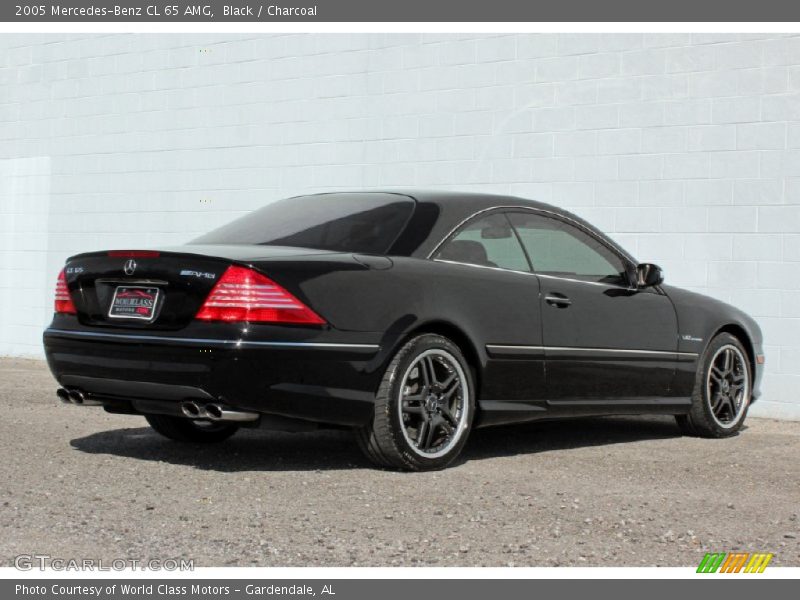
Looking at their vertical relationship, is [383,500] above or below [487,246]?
below

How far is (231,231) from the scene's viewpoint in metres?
7.06

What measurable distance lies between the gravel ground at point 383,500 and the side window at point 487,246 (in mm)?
1080

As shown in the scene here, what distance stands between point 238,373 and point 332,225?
48.2 inches

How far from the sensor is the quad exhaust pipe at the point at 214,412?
5.87 m

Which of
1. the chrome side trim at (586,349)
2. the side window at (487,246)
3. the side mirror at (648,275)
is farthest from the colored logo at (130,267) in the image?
the side mirror at (648,275)

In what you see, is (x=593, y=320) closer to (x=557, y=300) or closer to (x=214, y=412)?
(x=557, y=300)

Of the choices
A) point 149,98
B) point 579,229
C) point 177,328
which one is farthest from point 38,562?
point 149,98

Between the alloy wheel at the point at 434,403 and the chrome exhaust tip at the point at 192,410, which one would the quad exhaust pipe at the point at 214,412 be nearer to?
the chrome exhaust tip at the point at 192,410

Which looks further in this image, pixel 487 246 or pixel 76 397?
pixel 487 246

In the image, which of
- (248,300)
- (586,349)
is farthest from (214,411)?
(586,349)

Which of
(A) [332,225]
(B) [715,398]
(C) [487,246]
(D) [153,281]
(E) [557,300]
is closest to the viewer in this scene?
(D) [153,281]

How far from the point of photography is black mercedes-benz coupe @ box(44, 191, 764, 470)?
5918 mm

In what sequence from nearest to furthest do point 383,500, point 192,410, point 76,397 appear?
point 383,500 < point 192,410 < point 76,397

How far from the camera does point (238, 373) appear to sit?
583 cm
